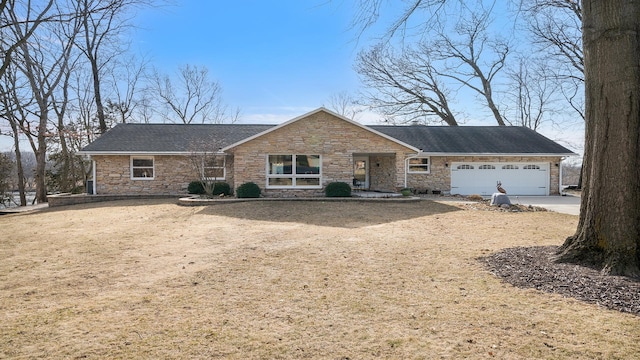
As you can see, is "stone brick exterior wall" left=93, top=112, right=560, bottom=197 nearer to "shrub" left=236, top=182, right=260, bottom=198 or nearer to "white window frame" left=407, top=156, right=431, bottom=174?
"shrub" left=236, top=182, right=260, bottom=198

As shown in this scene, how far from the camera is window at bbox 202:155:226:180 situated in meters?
17.4

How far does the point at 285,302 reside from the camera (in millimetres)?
4391

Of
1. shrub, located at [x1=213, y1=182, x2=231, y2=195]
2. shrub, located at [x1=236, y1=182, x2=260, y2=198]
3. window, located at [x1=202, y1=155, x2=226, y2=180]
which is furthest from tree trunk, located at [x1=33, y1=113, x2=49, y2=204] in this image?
shrub, located at [x1=236, y1=182, x2=260, y2=198]

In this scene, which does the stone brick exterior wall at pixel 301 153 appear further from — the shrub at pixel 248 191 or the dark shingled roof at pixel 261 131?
the dark shingled roof at pixel 261 131

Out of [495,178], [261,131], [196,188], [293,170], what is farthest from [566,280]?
[261,131]

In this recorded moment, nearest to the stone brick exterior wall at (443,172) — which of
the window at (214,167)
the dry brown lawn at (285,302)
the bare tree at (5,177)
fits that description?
the window at (214,167)

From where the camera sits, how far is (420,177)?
2183cm

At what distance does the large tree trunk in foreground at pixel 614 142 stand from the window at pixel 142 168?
1938 cm

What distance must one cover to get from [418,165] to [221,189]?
11870 mm

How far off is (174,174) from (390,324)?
719 inches

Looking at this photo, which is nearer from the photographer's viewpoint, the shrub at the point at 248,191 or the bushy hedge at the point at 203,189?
the shrub at the point at 248,191

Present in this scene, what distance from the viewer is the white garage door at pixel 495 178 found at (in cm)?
2195

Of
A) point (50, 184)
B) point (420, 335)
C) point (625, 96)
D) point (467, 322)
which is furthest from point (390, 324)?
point (50, 184)

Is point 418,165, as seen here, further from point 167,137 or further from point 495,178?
point 167,137
